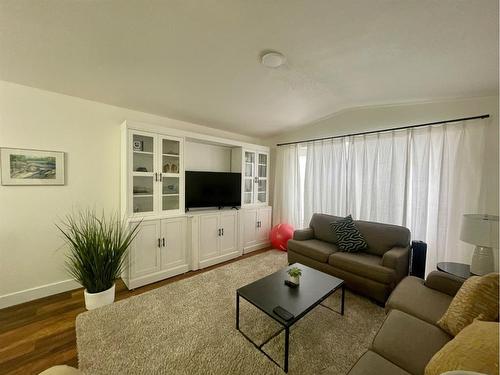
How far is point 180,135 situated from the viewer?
9.75 ft

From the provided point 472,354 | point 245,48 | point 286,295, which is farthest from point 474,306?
point 245,48

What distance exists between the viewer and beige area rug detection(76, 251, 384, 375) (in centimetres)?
147

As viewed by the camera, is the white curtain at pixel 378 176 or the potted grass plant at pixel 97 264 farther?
the white curtain at pixel 378 176

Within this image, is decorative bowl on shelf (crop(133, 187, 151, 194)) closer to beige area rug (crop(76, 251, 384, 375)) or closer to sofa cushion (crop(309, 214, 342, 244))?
beige area rug (crop(76, 251, 384, 375))

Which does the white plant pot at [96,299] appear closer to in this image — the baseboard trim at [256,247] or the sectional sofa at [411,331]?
the baseboard trim at [256,247]

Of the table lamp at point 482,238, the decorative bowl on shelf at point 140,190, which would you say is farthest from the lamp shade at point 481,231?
the decorative bowl on shelf at point 140,190

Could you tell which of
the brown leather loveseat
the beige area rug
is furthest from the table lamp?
the beige area rug

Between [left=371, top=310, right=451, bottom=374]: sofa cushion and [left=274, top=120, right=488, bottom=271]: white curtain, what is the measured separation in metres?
1.74

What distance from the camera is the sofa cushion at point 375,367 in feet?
3.30

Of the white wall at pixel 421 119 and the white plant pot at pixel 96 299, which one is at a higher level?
the white wall at pixel 421 119

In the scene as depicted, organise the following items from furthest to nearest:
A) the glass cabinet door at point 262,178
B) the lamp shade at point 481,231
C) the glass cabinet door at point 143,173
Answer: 1. the glass cabinet door at point 262,178
2. the glass cabinet door at point 143,173
3. the lamp shade at point 481,231

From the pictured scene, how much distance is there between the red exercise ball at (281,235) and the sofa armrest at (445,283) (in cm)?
225

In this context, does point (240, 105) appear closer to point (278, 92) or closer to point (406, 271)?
point (278, 92)

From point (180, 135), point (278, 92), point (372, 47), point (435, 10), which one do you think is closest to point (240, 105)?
point (278, 92)
